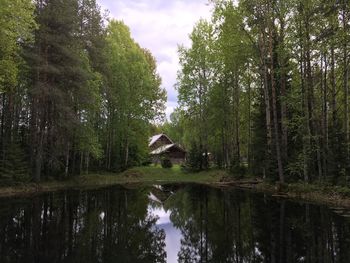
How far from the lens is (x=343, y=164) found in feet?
62.1

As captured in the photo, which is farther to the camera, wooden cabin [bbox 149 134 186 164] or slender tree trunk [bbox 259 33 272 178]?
wooden cabin [bbox 149 134 186 164]

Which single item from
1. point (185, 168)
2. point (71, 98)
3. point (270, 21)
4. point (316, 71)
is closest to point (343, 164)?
point (316, 71)

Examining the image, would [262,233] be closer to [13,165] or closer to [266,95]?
[266,95]

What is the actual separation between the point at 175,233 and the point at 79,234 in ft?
9.22

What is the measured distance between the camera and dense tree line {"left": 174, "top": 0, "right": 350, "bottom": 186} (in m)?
19.9

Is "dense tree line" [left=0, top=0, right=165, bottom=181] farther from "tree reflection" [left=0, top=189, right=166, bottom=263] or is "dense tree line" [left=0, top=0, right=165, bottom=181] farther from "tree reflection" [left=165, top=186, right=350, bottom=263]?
"tree reflection" [left=165, top=186, right=350, bottom=263]

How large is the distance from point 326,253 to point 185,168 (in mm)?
32383

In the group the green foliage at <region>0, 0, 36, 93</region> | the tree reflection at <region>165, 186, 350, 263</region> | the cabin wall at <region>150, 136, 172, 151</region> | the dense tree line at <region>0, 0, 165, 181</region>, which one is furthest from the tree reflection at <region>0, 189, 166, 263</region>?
the cabin wall at <region>150, 136, 172, 151</region>

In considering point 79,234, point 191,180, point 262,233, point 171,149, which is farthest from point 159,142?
point 262,233

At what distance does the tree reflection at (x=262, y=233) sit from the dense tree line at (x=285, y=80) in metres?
6.08

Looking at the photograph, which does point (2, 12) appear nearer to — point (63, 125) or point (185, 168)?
point (63, 125)

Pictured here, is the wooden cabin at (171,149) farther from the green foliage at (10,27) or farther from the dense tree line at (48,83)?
the green foliage at (10,27)

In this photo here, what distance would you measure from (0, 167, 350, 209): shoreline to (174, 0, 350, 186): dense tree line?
98 cm

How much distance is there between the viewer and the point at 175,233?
11172mm
